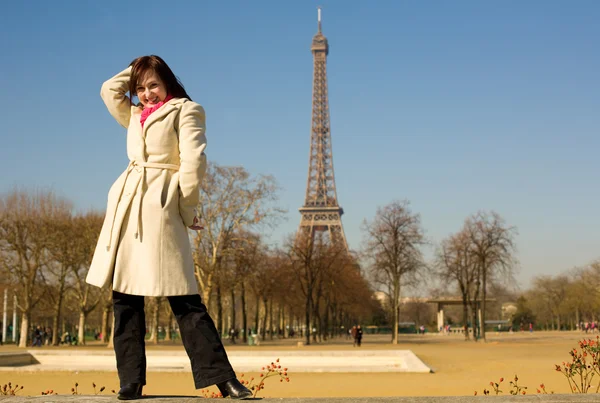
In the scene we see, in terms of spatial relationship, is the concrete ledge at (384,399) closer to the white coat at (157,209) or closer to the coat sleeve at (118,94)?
the white coat at (157,209)

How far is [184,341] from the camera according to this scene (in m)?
4.51

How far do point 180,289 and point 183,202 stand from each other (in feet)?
1.85

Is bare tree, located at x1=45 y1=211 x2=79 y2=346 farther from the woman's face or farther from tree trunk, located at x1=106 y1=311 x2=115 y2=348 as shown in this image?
the woman's face

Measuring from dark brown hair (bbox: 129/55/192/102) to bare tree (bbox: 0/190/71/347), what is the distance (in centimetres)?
4041

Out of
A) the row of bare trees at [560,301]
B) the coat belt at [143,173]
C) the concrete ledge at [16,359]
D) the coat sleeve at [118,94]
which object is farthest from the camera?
the row of bare trees at [560,301]

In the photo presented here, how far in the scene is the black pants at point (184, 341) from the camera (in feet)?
14.5

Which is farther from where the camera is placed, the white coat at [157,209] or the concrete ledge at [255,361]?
the concrete ledge at [255,361]

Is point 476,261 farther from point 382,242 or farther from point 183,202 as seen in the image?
point 183,202

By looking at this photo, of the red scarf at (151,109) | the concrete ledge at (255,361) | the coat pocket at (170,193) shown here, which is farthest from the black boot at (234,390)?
the concrete ledge at (255,361)

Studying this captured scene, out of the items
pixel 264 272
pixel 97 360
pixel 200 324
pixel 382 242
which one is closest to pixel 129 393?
pixel 200 324

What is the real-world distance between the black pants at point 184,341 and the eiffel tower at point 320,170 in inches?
3344

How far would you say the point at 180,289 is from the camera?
14.8ft

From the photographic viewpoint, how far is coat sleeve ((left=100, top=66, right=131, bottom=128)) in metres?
5.04

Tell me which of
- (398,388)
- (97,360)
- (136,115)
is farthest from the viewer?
(97,360)
